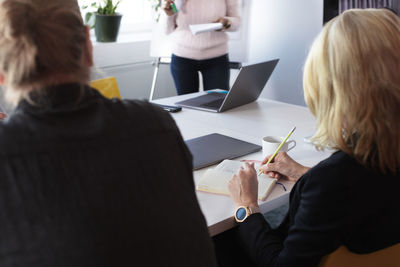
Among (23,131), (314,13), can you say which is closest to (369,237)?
(23,131)

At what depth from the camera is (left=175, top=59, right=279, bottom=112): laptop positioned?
A: 6.93 ft

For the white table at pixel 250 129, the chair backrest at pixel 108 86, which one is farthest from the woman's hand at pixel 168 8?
the chair backrest at pixel 108 86

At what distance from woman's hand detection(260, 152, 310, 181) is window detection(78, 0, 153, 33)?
3079 mm

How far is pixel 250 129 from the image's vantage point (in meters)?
1.91

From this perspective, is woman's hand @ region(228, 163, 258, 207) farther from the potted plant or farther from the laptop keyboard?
the potted plant

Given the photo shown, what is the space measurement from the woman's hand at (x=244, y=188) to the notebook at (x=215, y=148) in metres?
0.21

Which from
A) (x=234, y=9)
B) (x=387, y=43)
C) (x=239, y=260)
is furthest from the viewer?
(x=234, y=9)

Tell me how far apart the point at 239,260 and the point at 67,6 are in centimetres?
90

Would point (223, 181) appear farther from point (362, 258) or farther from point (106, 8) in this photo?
point (106, 8)

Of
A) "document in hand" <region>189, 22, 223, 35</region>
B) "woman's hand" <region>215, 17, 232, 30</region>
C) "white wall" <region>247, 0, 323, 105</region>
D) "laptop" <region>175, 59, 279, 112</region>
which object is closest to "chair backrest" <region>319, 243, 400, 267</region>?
"laptop" <region>175, 59, 279, 112</region>

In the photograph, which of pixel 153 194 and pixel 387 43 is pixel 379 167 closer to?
pixel 387 43

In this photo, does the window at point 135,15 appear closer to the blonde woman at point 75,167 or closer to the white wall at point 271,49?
the white wall at point 271,49

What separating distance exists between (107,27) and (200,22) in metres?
1.07

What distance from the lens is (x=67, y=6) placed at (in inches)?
33.0
